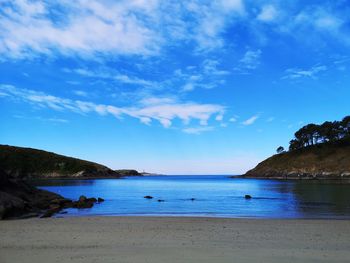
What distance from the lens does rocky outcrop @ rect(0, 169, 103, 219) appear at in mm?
32906

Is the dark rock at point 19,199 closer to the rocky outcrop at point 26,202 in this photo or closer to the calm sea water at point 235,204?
the rocky outcrop at point 26,202

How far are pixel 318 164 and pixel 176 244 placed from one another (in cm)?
17293

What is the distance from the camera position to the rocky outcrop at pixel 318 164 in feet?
535

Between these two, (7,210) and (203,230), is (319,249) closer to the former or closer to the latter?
(203,230)

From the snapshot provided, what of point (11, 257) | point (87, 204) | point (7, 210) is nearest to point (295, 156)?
point (87, 204)

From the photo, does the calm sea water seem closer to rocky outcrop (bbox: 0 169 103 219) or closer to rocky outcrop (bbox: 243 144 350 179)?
rocky outcrop (bbox: 0 169 103 219)

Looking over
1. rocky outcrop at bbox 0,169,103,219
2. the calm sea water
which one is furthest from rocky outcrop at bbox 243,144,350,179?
rocky outcrop at bbox 0,169,103,219

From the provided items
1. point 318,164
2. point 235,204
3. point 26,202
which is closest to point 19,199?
point 26,202

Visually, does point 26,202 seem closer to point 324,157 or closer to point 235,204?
point 235,204

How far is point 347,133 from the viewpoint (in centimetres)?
18625

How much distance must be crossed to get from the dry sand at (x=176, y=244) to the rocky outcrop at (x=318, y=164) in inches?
5704

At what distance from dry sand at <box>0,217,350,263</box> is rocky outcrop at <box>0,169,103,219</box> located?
964 centimetres

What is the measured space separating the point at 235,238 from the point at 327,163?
16787 centimetres

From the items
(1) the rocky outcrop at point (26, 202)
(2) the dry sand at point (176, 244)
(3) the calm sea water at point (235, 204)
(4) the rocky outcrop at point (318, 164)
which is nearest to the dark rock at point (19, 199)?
(1) the rocky outcrop at point (26, 202)
